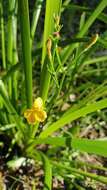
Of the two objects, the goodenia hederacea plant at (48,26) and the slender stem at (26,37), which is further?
the goodenia hederacea plant at (48,26)

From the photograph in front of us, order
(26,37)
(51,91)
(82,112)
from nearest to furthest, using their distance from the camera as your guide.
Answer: (26,37)
(82,112)
(51,91)

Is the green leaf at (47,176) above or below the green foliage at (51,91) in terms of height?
below

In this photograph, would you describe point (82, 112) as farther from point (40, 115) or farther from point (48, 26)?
point (48, 26)

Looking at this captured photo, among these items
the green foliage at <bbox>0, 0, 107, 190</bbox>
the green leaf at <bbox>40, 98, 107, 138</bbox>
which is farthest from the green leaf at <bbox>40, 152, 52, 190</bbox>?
the green leaf at <bbox>40, 98, 107, 138</bbox>

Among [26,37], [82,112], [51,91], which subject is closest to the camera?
[26,37]

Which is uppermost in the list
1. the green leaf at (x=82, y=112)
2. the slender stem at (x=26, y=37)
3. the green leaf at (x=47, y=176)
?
the slender stem at (x=26, y=37)

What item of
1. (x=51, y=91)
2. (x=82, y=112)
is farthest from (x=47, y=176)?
(x=51, y=91)

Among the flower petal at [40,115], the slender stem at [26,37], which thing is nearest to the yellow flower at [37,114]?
the flower petal at [40,115]

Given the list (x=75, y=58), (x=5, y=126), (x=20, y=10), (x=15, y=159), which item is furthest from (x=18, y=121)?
(x=20, y=10)

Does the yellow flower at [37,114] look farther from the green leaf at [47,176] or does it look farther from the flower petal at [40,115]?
the green leaf at [47,176]

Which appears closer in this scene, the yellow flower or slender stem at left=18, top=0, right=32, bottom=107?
slender stem at left=18, top=0, right=32, bottom=107

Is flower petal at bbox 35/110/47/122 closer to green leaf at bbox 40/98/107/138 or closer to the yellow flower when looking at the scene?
the yellow flower

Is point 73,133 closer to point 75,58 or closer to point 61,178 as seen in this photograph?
point 61,178

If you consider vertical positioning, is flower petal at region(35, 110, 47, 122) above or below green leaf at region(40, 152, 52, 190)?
above
